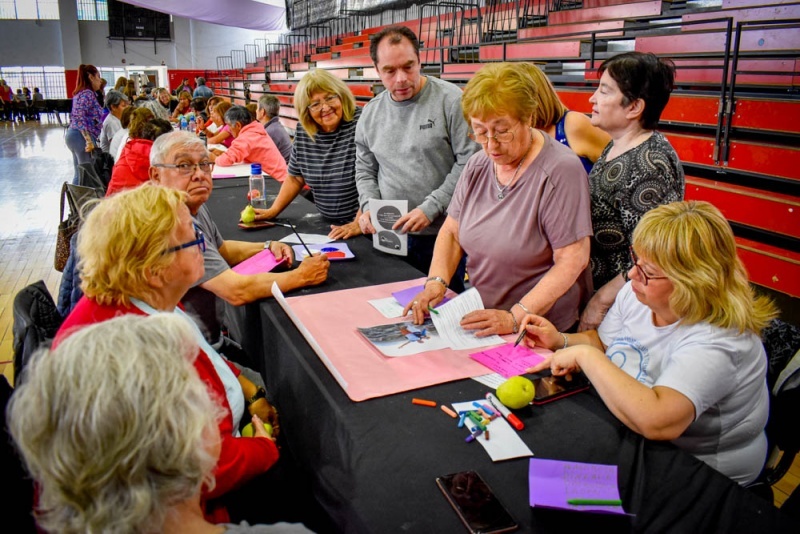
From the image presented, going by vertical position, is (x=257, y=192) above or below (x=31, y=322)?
above

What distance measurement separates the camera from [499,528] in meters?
0.92

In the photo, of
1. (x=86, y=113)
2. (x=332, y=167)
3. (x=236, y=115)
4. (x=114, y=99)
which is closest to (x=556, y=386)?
(x=332, y=167)

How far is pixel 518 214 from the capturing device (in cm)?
170

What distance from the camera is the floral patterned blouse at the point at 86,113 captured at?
21.2 feet

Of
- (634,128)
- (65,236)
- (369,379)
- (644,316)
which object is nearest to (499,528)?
(369,379)

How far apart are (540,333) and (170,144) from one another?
147cm

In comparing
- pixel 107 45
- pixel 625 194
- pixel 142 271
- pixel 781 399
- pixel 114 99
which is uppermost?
A: pixel 107 45

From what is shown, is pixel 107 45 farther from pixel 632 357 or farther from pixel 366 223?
pixel 632 357

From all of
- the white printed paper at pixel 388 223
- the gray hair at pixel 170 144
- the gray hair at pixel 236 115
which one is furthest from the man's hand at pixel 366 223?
the gray hair at pixel 236 115

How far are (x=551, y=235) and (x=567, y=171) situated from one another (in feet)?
0.61

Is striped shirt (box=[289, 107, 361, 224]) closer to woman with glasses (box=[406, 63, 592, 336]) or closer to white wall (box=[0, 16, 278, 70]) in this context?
woman with glasses (box=[406, 63, 592, 336])

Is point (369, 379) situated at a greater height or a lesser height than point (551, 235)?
lesser

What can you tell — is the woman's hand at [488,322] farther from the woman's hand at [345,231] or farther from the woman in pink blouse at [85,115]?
the woman in pink blouse at [85,115]

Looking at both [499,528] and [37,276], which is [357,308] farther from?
[37,276]
